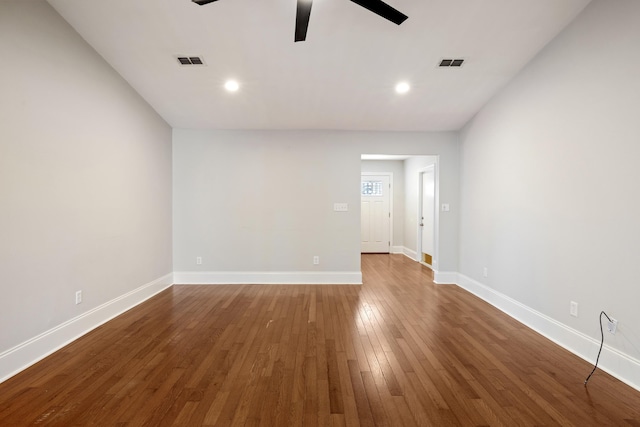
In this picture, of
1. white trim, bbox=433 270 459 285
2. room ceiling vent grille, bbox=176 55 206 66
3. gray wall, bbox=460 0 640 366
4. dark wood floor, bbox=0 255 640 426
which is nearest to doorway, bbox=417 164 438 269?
white trim, bbox=433 270 459 285

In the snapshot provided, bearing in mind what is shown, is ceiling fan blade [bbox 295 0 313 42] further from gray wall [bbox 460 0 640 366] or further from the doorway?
the doorway

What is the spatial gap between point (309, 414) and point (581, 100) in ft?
10.9

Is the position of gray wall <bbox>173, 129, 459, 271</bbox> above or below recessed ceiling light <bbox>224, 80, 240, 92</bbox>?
below

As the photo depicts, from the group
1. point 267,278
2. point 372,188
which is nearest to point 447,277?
point 267,278

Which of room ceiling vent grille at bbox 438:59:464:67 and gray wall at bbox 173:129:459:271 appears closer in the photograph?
room ceiling vent grille at bbox 438:59:464:67

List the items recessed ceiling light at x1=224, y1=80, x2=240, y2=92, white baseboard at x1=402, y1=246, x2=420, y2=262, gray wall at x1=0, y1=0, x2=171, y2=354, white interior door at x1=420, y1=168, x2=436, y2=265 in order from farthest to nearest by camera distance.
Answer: white baseboard at x1=402, y1=246, x2=420, y2=262, white interior door at x1=420, y1=168, x2=436, y2=265, recessed ceiling light at x1=224, y1=80, x2=240, y2=92, gray wall at x1=0, y1=0, x2=171, y2=354

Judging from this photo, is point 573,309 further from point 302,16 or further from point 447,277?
point 302,16

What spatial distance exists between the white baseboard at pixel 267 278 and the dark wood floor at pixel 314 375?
4.08 feet

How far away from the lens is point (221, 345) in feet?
8.65

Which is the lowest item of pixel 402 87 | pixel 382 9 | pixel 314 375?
pixel 314 375

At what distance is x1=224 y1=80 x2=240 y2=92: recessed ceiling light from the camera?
11.7 feet

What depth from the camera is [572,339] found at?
8.49 ft

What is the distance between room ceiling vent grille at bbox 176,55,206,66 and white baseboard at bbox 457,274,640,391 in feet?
14.8

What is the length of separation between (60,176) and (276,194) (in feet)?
8.94
